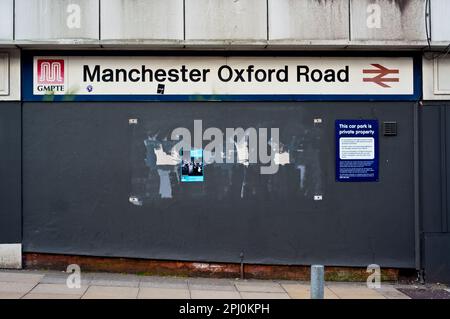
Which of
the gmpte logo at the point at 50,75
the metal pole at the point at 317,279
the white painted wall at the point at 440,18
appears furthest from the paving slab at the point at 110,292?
the white painted wall at the point at 440,18

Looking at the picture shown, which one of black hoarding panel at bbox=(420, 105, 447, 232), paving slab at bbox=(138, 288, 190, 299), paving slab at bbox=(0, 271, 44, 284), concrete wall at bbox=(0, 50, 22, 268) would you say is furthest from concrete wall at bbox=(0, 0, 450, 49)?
paving slab at bbox=(138, 288, 190, 299)

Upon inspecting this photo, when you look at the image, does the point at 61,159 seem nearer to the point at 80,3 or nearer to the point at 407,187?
the point at 80,3

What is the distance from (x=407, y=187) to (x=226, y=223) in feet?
10.7

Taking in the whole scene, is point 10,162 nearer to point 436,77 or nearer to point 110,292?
point 110,292

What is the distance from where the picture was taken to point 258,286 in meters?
10.1

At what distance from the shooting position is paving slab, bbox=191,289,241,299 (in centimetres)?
921

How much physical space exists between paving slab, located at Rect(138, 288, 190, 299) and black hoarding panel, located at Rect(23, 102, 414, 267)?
104cm

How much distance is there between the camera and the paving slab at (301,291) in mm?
9406

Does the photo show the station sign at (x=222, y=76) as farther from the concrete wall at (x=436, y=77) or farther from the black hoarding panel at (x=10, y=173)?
the black hoarding panel at (x=10, y=173)

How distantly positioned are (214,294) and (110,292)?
160cm

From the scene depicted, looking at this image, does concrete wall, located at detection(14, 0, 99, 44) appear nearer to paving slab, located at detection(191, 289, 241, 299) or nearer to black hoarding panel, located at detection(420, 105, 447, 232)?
paving slab, located at detection(191, 289, 241, 299)

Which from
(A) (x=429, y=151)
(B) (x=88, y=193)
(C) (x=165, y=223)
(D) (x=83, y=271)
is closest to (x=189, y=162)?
(C) (x=165, y=223)
